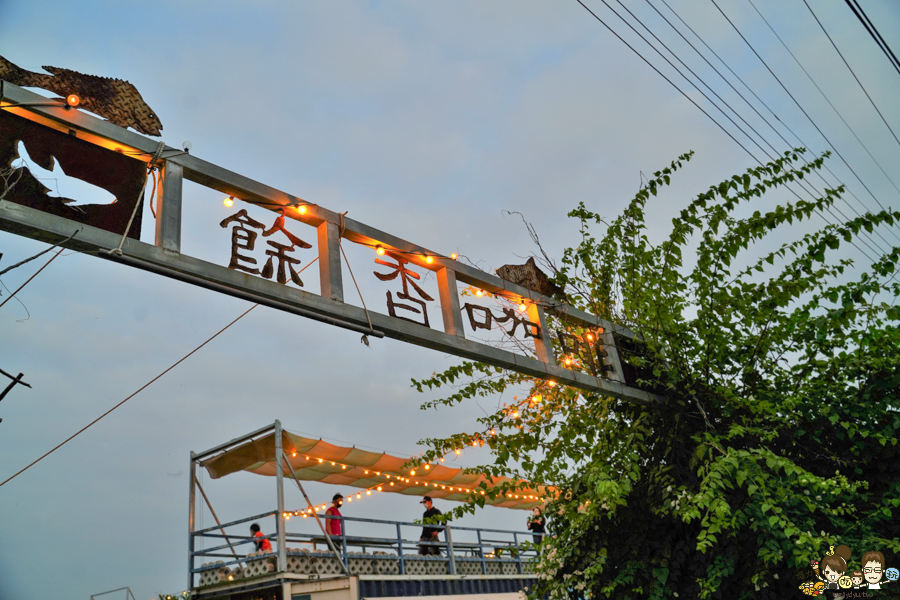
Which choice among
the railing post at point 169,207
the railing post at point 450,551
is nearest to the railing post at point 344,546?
the railing post at point 450,551

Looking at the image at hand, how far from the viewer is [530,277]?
19.2 ft

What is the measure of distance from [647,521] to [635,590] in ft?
2.14

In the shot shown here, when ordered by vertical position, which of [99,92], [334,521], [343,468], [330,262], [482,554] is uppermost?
[99,92]

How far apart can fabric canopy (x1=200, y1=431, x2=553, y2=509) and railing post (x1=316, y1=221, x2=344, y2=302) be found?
4155 mm

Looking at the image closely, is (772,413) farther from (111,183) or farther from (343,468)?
(343,468)

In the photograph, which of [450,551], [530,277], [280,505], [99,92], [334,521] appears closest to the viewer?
[99,92]

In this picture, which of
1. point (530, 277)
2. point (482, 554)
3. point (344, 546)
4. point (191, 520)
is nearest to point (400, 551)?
point (344, 546)

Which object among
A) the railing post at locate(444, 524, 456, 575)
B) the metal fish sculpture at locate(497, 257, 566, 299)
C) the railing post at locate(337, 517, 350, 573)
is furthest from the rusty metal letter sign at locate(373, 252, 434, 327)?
the railing post at locate(444, 524, 456, 575)

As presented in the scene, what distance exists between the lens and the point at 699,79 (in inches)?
241

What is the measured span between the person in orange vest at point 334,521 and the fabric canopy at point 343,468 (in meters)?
0.79

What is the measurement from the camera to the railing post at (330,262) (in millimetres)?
4114

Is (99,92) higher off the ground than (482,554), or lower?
higher

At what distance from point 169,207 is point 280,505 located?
5.16 metres

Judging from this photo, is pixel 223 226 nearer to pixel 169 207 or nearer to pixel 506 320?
pixel 169 207
